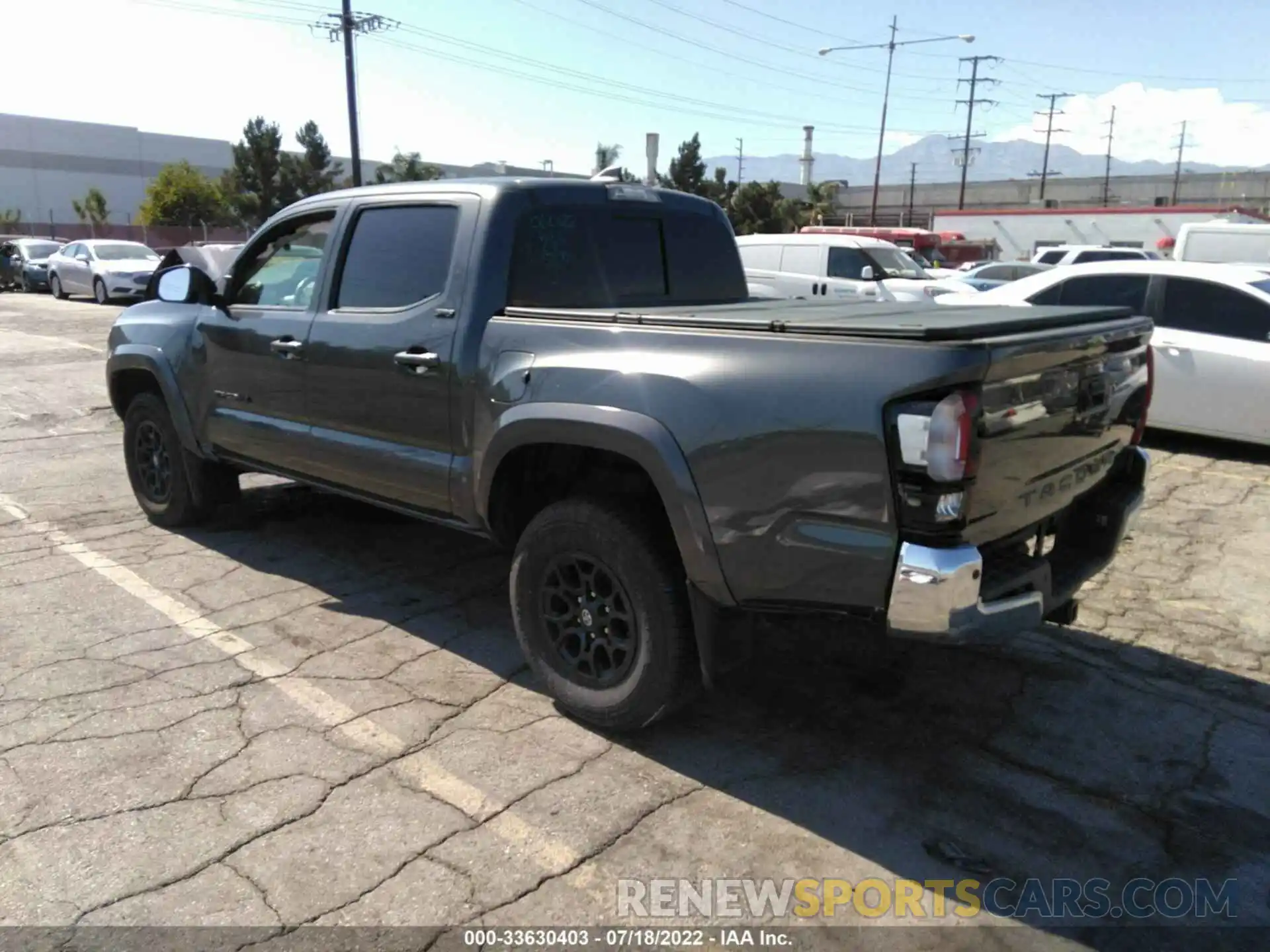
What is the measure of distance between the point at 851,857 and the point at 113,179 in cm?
8544

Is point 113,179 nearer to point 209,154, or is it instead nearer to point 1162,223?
point 209,154

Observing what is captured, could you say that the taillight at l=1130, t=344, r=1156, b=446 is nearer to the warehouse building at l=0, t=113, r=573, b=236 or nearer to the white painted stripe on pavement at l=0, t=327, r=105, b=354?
the white painted stripe on pavement at l=0, t=327, r=105, b=354

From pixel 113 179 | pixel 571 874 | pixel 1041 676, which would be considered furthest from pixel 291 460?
pixel 113 179

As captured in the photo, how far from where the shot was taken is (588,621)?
139 inches

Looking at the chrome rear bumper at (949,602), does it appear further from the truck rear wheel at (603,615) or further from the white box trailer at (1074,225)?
the white box trailer at (1074,225)

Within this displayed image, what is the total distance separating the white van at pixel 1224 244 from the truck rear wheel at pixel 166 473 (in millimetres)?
14816

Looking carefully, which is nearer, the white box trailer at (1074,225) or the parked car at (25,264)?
Answer: the parked car at (25,264)

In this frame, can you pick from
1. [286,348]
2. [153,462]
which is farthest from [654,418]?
[153,462]

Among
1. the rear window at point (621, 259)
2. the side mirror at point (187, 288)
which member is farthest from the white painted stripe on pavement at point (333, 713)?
the rear window at point (621, 259)

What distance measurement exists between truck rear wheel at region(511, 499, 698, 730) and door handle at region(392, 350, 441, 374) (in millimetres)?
778

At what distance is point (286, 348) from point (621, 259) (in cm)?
166

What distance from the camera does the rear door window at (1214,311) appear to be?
26.6ft

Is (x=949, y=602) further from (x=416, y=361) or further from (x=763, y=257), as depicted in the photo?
(x=763, y=257)

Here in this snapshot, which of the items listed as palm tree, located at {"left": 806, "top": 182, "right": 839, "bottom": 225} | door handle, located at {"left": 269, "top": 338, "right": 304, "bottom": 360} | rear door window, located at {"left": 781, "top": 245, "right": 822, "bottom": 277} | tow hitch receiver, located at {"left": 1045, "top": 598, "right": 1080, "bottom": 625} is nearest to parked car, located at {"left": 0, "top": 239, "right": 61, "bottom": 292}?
rear door window, located at {"left": 781, "top": 245, "right": 822, "bottom": 277}
